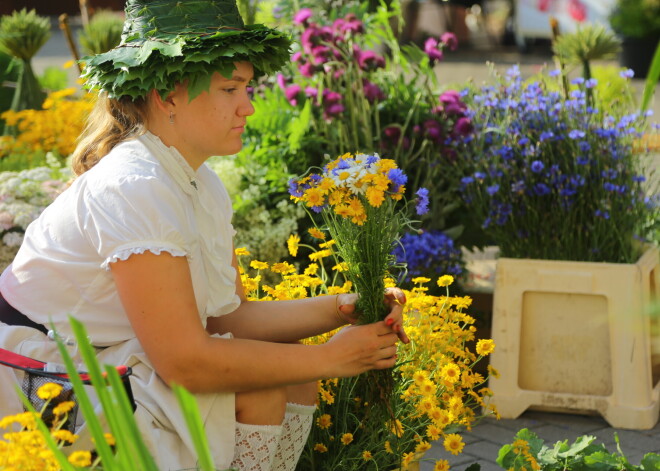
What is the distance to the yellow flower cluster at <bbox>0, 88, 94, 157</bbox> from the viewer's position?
188 inches

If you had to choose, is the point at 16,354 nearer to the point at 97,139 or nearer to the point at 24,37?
the point at 97,139

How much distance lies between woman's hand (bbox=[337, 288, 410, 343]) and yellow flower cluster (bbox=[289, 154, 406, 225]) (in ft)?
0.71

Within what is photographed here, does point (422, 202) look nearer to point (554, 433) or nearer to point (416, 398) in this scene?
point (416, 398)

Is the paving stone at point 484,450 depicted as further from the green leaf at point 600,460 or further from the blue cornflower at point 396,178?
the blue cornflower at point 396,178

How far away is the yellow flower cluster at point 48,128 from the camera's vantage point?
478cm

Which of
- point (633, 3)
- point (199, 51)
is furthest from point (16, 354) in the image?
point (633, 3)

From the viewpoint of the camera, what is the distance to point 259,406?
85.1 inches

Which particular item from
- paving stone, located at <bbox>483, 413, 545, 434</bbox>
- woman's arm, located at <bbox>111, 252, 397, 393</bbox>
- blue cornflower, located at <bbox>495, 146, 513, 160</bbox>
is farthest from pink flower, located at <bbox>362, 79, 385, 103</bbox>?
woman's arm, located at <bbox>111, 252, 397, 393</bbox>

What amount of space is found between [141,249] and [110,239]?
8 centimetres

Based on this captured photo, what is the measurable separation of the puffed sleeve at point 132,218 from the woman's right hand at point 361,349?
1.22ft

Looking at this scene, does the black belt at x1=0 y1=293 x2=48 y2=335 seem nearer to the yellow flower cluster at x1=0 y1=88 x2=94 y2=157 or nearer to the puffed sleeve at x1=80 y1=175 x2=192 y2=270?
the puffed sleeve at x1=80 y1=175 x2=192 y2=270

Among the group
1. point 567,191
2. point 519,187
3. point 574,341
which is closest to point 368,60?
point 519,187

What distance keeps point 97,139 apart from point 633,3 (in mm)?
13215

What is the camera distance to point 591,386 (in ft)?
11.9
